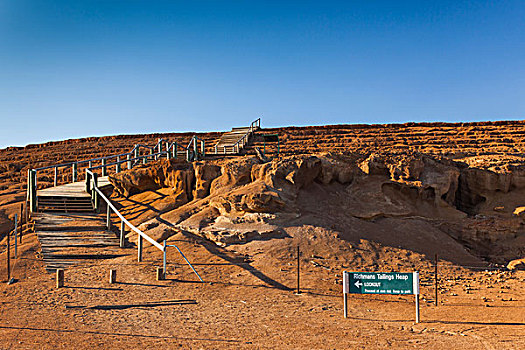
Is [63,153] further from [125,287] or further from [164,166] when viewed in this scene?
[125,287]


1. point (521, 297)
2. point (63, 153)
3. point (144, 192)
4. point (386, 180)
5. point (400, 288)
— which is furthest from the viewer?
point (63, 153)

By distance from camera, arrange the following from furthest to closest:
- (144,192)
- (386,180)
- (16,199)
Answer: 1. (16,199)
2. (144,192)
3. (386,180)

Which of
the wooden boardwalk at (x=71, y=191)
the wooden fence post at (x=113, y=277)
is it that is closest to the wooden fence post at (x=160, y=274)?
the wooden fence post at (x=113, y=277)

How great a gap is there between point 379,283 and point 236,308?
2.74 metres

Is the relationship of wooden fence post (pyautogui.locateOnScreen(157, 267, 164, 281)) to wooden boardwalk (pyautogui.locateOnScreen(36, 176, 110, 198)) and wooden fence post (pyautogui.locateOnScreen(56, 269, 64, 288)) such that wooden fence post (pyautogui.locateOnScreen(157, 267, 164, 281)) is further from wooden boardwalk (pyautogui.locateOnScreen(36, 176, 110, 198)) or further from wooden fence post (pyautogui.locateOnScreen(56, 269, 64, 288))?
wooden boardwalk (pyautogui.locateOnScreen(36, 176, 110, 198))

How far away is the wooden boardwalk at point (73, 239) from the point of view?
38.1ft

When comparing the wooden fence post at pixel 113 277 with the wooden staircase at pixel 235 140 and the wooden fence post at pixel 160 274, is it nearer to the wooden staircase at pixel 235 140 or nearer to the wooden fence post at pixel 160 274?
the wooden fence post at pixel 160 274

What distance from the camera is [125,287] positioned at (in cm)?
946

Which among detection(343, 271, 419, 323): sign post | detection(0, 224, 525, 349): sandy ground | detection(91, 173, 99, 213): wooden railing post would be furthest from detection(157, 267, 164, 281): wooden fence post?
detection(91, 173, 99, 213): wooden railing post

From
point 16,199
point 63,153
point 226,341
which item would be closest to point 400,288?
point 226,341

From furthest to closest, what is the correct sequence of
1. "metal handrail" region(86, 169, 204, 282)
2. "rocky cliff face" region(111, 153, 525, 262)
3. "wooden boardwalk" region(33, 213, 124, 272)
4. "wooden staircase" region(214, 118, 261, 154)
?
"wooden staircase" region(214, 118, 261, 154) → "rocky cliff face" region(111, 153, 525, 262) → "wooden boardwalk" region(33, 213, 124, 272) → "metal handrail" region(86, 169, 204, 282)

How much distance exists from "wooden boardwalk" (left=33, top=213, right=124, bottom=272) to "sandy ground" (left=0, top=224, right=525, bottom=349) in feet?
1.50

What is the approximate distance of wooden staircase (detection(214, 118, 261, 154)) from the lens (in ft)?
71.3

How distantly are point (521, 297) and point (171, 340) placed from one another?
24.8 feet
